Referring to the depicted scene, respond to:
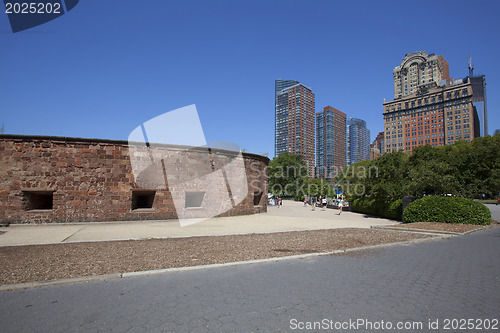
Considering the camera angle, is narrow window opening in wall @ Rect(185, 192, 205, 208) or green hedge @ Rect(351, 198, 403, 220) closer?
narrow window opening in wall @ Rect(185, 192, 205, 208)

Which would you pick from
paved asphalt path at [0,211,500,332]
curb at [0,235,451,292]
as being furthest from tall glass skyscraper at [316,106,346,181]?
paved asphalt path at [0,211,500,332]

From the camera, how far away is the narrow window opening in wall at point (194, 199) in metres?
16.2

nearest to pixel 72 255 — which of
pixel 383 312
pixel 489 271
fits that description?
pixel 383 312

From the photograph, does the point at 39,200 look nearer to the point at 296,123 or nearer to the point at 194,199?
the point at 194,199

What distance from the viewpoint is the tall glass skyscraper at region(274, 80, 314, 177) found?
13300cm

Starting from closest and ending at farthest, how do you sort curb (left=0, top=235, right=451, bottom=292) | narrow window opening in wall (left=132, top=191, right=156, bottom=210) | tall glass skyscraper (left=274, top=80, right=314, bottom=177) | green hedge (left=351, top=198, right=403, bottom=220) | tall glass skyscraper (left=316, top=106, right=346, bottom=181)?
curb (left=0, top=235, right=451, bottom=292) < narrow window opening in wall (left=132, top=191, right=156, bottom=210) < green hedge (left=351, top=198, right=403, bottom=220) < tall glass skyscraper (left=274, top=80, right=314, bottom=177) < tall glass skyscraper (left=316, top=106, right=346, bottom=181)

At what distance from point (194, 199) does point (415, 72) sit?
192 metres

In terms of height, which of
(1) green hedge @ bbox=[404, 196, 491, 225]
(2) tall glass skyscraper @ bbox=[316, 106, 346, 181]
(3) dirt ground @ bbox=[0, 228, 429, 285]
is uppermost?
(2) tall glass skyscraper @ bbox=[316, 106, 346, 181]

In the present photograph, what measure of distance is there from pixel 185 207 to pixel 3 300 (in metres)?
11.6

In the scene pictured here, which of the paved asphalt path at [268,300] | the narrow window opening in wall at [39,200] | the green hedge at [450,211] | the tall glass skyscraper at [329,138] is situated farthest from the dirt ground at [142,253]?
the tall glass skyscraper at [329,138]

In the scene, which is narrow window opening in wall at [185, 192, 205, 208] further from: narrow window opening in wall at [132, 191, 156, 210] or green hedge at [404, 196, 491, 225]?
green hedge at [404, 196, 491, 225]

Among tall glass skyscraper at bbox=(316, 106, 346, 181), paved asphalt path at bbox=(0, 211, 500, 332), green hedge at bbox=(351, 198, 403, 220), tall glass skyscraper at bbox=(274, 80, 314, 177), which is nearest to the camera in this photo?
paved asphalt path at bbox=(0, 211, 500, 332)

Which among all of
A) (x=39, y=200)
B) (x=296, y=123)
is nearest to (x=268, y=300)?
(x=39, y=200)

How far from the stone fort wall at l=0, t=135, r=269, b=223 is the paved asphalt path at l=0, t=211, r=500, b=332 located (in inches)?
389
